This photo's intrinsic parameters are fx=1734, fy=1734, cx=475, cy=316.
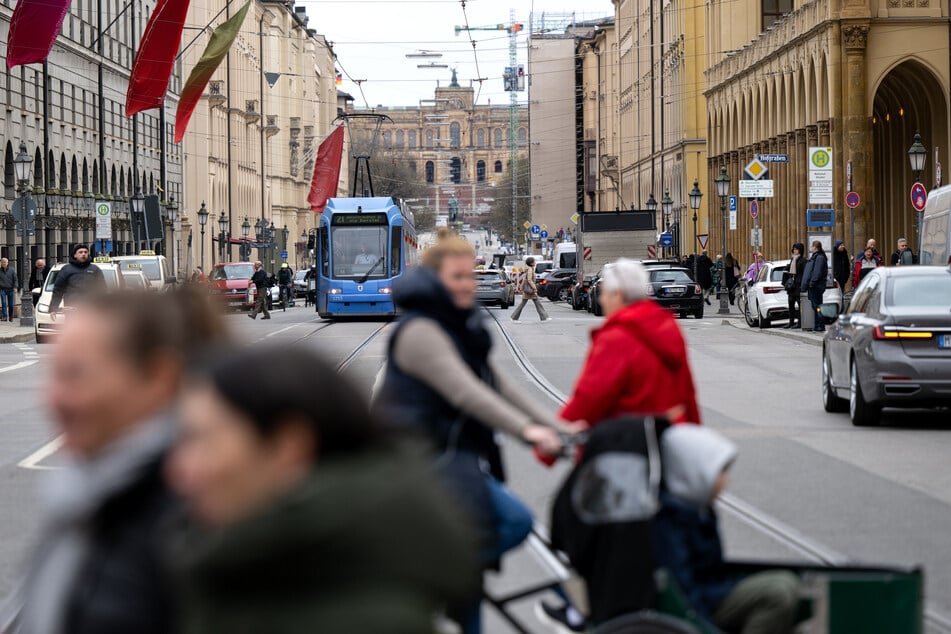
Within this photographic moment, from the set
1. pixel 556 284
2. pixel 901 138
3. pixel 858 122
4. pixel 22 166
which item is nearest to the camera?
pixel 22 166

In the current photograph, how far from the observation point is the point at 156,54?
1476 inches

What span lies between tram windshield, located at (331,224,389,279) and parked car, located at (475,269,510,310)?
1520 cm

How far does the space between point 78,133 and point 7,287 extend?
54.8ft

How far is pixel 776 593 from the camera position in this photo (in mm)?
5203

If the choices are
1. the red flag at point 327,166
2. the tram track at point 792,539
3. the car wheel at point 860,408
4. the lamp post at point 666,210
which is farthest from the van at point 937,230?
the red flag at point 327,166

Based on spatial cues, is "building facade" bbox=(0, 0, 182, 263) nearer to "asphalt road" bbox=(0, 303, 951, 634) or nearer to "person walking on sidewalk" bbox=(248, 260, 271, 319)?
"person walking on sidewalk" bbox=(248, 260, 271, 319)

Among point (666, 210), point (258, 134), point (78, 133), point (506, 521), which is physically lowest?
point (506, 521)

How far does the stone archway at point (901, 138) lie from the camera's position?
5159 centimetres

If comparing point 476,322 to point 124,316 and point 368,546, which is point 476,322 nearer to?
point 124,316

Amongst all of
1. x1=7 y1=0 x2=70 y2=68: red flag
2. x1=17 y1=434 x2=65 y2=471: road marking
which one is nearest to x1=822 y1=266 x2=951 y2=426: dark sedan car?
x1=17 y1=434 x2=65 y2=471: road marking

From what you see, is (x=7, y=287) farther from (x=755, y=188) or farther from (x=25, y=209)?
(x=755, y=188)

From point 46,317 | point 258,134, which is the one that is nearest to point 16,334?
point 46,317

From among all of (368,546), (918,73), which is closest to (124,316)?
(368,546)

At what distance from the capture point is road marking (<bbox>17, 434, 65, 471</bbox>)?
1377 cm
